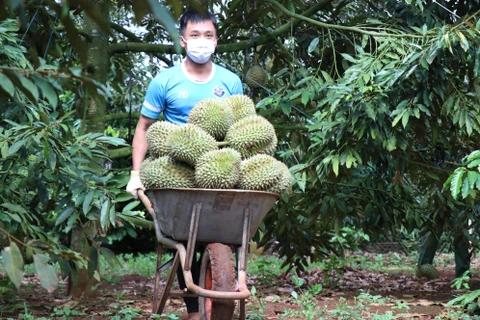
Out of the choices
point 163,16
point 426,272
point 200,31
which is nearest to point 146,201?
point 200,31

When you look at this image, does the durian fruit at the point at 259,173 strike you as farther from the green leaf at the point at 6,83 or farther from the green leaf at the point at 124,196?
the green leaf at the point at 6,83

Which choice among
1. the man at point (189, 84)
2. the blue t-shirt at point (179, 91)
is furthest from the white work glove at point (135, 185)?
the blue t-shirt at point (179, 91)

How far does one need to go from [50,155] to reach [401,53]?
2450 millimetres

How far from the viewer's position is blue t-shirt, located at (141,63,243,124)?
12.7ft

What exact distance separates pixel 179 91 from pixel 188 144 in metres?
0.69

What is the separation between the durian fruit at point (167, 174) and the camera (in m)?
3.28

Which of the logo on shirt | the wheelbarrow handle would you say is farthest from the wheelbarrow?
the logo on shirt

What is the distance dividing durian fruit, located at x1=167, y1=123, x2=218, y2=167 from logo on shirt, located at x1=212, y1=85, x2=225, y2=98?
623 millimetres

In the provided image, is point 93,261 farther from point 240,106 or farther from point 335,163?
point 335,163

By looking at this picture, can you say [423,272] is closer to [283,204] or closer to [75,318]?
[283,204]

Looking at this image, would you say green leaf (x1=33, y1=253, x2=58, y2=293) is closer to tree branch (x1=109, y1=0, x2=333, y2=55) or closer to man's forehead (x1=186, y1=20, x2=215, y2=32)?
man's forehead (x1=186, y1=20, x2=215, y2=32)

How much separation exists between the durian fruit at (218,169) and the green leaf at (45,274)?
1574 mm

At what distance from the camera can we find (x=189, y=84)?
3.88 meters

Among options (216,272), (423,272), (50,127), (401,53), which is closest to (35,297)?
(50,127)
